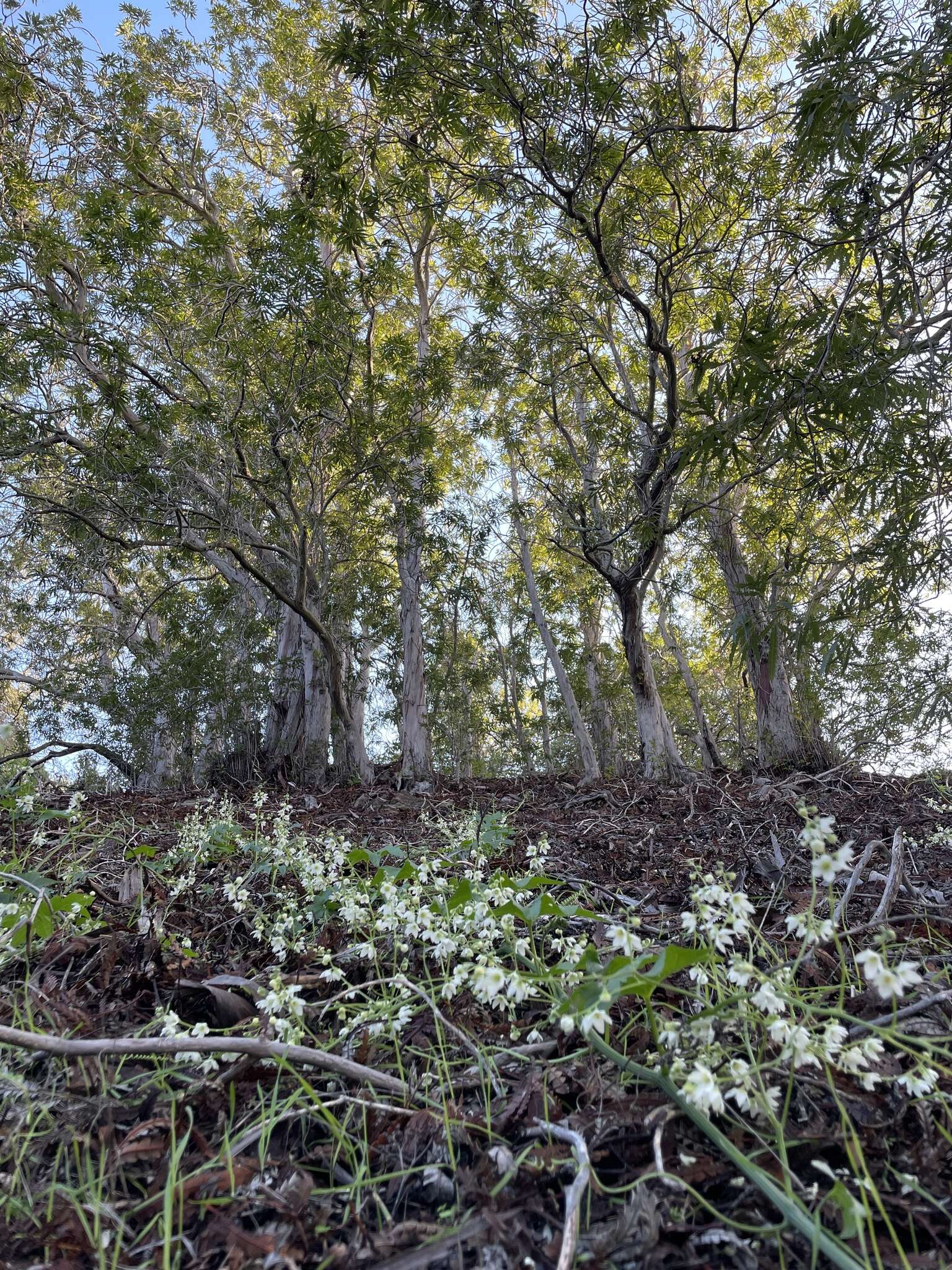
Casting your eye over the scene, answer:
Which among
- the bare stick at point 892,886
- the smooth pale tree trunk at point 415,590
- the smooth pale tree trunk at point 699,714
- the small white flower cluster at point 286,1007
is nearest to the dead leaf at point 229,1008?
the small white flower cluster at point 286,1007

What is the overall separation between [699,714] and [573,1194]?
25.7ft

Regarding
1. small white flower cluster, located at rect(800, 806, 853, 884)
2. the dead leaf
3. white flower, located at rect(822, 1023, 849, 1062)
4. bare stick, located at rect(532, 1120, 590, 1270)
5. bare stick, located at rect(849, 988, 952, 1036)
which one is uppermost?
small white flower cluster, located at rect(800, 806, 853, 884)

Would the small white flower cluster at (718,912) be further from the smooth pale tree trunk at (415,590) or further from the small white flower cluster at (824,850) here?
the smooth pale tree trunk at (415,590)

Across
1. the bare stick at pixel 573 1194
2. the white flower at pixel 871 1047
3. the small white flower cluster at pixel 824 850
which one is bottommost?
the bare stick at pixel 573 1194

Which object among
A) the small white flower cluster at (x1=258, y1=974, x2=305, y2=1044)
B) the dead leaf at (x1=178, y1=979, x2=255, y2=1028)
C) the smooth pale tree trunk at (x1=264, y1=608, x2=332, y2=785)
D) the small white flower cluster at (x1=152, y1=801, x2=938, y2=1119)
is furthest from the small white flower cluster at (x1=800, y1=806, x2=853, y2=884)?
the smooth pale tree trunk at (x1=264, y1=608, x2=332, y2=785)

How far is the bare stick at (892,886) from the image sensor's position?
1465 millimetres

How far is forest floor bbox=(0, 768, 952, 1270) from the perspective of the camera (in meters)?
0.79

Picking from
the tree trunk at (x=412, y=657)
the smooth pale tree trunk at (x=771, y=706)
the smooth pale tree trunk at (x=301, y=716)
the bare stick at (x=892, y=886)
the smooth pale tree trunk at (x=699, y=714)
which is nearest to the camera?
the bare stick at (x=892, y=886)

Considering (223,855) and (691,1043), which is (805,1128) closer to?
(691,1043)

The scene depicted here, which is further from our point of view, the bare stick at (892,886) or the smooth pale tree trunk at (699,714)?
the smooth pale tree trunk at (699,714)

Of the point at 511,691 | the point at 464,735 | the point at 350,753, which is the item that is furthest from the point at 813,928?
the point at 511,691

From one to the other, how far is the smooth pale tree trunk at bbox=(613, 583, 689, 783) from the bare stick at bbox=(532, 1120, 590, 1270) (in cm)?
506

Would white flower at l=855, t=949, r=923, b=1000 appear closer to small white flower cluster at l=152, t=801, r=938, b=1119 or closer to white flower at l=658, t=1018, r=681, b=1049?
small white flower cluster at l=152, t=801, r=938, b=1119

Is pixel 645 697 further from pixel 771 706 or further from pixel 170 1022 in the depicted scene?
pixel 170 1022
